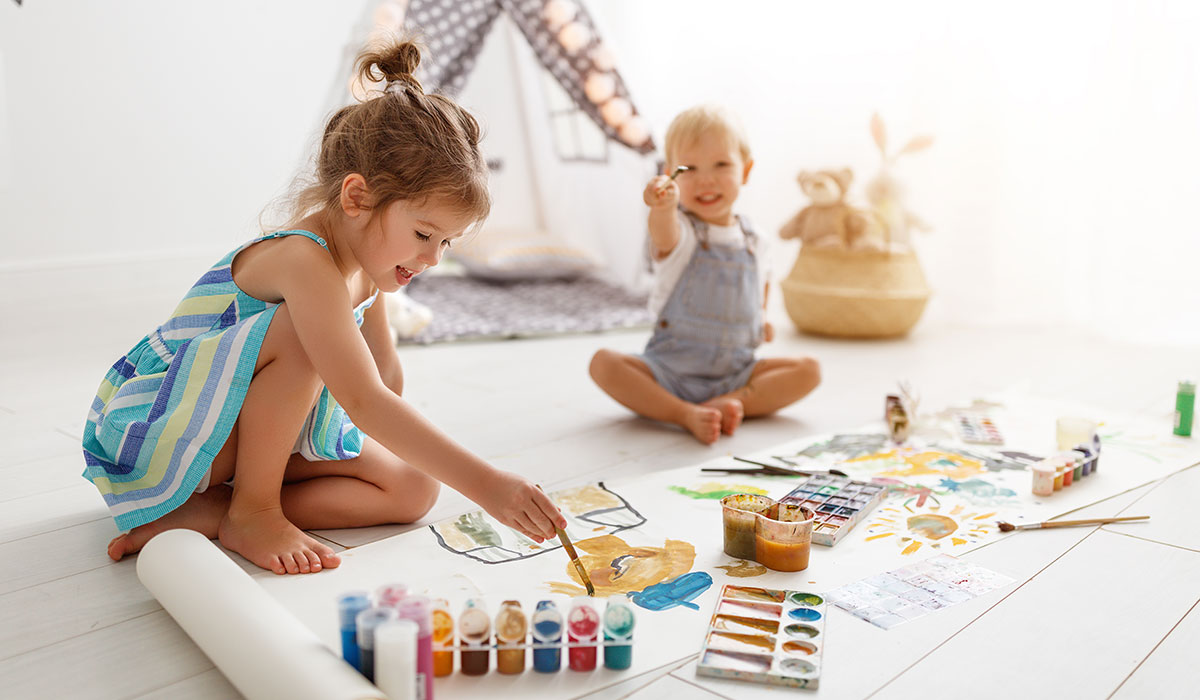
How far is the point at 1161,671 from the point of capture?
0.95 meters

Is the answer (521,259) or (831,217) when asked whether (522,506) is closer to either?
(831,217)

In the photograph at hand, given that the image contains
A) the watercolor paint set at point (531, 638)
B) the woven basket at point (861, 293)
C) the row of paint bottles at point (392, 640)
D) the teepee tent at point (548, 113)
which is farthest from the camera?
the teepee tent at point (548, 113)

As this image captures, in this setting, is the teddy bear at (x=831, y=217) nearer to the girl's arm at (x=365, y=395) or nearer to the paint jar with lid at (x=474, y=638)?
the girl's arm at (x=365, y=395)

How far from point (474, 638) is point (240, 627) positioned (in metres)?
0.21

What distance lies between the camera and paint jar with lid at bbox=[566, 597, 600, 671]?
914 millimetres

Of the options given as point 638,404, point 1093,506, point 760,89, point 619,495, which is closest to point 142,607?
point 619,495

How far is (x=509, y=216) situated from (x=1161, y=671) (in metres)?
2.98

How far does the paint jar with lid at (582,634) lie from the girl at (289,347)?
23 cm

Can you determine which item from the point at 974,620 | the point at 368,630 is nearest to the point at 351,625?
the point at 368,630

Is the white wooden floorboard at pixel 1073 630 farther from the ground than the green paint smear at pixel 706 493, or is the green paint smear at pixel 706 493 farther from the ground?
the green paint smear at pixel 706 493

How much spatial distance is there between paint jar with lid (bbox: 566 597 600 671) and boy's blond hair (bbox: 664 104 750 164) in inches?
41.3

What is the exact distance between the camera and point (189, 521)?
1194 millimetres

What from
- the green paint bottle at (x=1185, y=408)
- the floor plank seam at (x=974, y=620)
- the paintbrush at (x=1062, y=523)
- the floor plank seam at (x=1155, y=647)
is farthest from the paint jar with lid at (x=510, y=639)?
the green paint bottle at (x=1185, y=408)

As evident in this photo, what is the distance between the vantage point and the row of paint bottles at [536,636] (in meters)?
0.90
